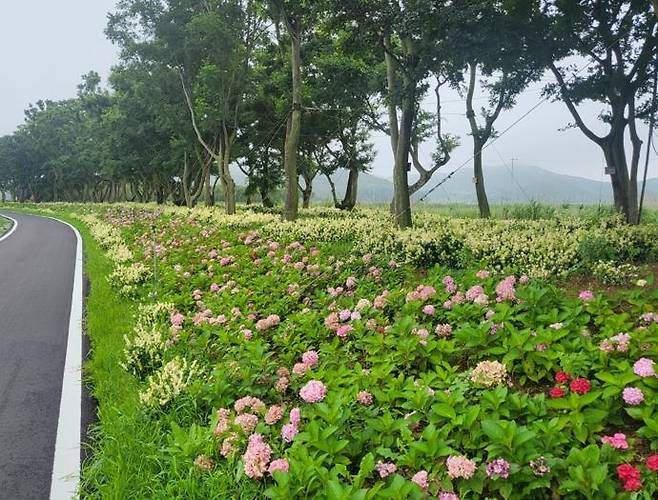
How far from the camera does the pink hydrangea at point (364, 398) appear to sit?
11.5ft

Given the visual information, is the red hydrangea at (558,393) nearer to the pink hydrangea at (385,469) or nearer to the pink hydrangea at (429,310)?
the pink hydrangea at (385,469)

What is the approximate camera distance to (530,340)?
3760 mm

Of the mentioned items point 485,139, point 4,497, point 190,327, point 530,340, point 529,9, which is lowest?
point 4,497

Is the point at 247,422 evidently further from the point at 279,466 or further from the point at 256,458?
the point at 279,466

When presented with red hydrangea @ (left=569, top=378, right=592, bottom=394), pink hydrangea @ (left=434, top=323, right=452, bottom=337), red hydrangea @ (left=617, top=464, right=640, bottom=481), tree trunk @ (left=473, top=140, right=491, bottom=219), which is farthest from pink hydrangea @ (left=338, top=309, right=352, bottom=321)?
tree trunk @ (left=473, top=140, right=491, bottom=219)

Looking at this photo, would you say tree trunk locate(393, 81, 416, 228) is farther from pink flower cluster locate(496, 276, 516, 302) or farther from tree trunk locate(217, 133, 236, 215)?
tree trunk locate(217, 133, 236, 215)

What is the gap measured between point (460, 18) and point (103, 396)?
1090cm

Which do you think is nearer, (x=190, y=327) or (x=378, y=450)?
(x=378, y=450)

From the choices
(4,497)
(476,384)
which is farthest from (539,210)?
(4,497)

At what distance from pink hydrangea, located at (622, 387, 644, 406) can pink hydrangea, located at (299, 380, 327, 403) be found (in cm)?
189

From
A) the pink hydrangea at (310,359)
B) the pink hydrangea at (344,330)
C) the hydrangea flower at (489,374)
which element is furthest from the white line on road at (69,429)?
the hydrangea flower at (489,374)

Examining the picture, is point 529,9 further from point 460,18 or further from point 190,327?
point 190,327

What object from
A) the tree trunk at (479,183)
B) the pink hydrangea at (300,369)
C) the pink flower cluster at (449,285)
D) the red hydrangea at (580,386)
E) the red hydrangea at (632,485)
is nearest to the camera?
the red hydrangea at (632,485)

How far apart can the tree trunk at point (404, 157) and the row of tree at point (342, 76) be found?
3 cm
